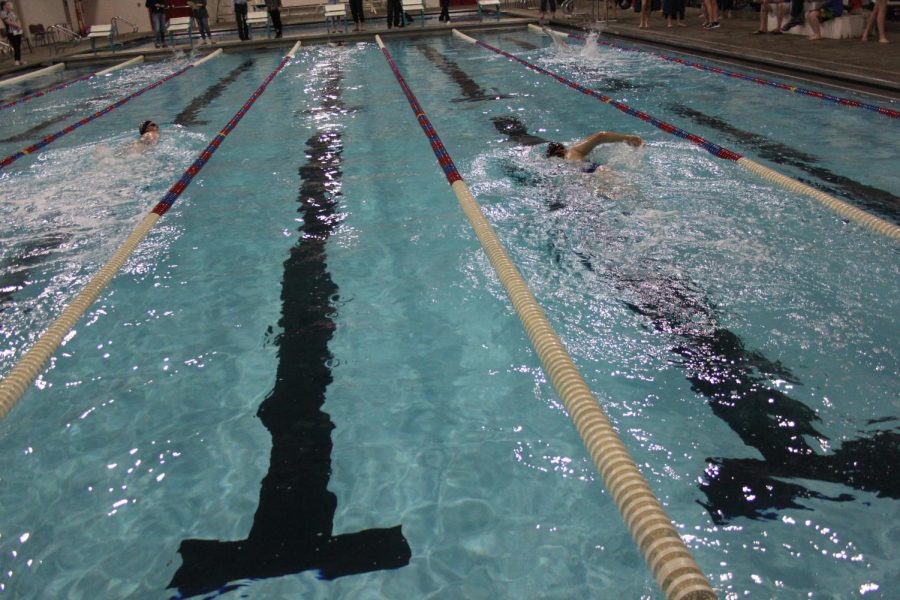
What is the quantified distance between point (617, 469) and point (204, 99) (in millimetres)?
8667

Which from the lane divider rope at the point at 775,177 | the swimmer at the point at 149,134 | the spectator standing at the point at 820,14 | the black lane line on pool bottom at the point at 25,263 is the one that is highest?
the spectator standing at the point at 820,14

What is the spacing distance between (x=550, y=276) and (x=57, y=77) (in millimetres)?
12101

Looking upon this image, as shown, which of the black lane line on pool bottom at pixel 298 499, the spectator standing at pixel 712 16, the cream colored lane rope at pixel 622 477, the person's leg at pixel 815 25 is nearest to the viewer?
the cream colored lane rope at pixel 622 477

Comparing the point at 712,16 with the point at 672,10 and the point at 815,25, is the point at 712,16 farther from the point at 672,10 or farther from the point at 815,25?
the point at 815,25

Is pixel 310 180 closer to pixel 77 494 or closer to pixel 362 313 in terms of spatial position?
pixel 362 313

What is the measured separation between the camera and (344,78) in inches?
392

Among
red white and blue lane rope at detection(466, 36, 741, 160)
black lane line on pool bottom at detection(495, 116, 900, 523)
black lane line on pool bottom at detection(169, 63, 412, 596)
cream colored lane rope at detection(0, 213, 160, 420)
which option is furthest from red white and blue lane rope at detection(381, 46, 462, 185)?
black lane line on pool bottom at detection(495, 116, 900, 523)

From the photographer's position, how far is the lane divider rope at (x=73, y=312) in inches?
94.0

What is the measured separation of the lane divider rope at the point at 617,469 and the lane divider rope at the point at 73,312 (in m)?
1.79

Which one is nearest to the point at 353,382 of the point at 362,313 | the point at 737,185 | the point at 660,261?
the point at 362,313

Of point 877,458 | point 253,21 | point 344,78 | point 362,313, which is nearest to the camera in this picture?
point 877,458

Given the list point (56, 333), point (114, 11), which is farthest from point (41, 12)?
point (56, 333)

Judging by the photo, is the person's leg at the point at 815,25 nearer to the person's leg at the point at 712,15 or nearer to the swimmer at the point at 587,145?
the person's leg at the point at 712,15

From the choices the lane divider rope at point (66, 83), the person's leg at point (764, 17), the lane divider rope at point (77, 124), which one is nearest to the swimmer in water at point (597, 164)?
the lane divider rope at point (77, 124)
